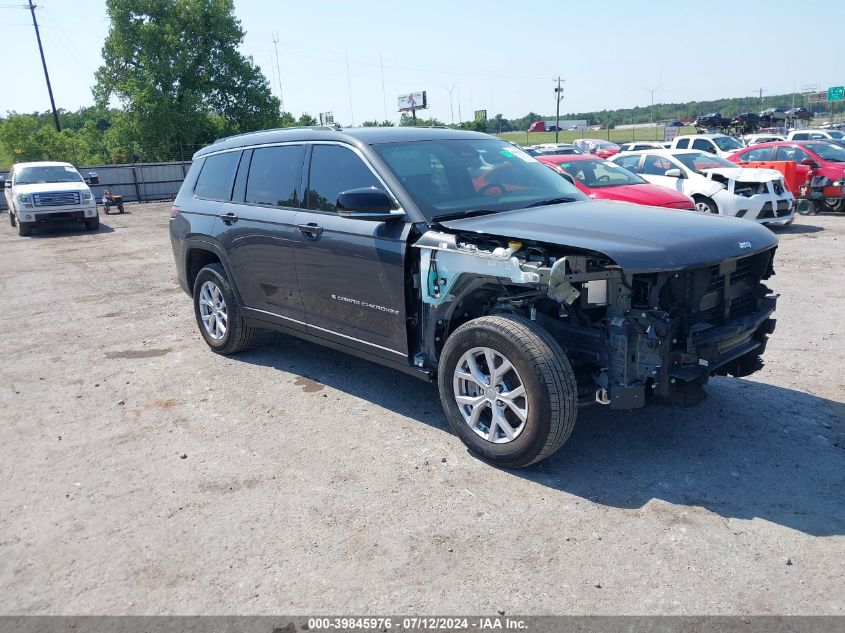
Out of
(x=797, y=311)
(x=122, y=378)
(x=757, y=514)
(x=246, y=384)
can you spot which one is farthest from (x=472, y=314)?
(x=797, y=311)

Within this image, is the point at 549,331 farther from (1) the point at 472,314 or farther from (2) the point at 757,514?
(2) the point at 757,514

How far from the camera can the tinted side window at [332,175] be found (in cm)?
486

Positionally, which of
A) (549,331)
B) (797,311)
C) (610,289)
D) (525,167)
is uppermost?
(525,167)

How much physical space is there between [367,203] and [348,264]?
61cm

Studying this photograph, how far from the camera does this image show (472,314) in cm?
446

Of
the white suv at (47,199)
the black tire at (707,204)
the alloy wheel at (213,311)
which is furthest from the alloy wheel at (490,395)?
the white suv at (47,199)

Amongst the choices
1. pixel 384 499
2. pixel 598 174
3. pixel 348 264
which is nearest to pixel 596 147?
pixel 598 174

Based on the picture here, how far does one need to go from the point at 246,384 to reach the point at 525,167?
2913 millimetres

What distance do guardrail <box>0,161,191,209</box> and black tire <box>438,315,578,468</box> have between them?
25.4 meters

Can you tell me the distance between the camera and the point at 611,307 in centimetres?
387

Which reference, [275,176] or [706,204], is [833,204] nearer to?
[706,204]

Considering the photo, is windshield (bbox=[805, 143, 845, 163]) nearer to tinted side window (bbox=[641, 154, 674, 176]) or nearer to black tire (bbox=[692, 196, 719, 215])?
tinted side window (bbox=[641, 154, 674, 176])

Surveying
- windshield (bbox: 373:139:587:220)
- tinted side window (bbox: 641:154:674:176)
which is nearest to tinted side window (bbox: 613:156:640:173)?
tinted side window (bbox: 641:154:674:176)

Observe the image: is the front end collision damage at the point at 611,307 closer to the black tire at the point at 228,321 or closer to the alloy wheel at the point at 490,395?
the alloy wheel at the point at 490,395
